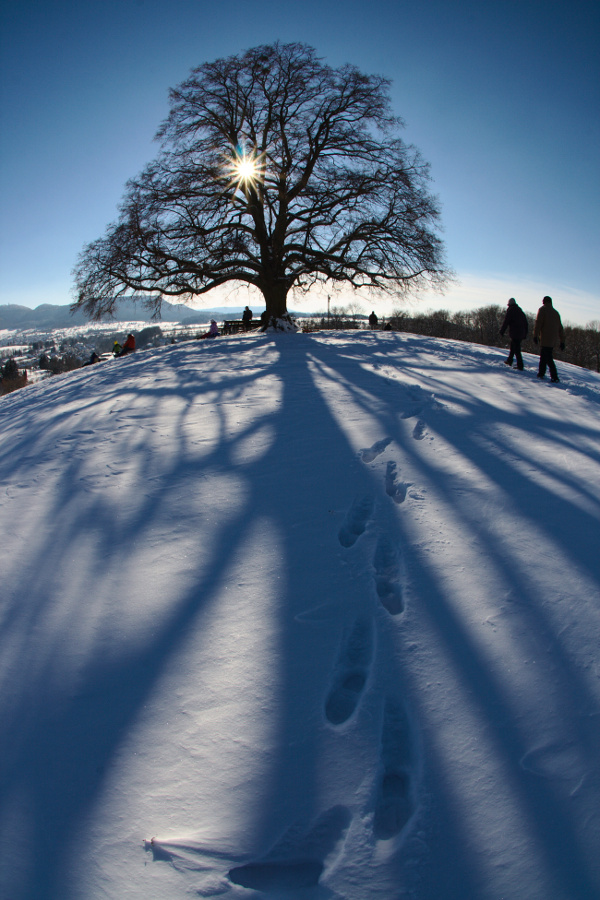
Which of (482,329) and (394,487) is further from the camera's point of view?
(482,329)

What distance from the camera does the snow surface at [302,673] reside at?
164 centimetres

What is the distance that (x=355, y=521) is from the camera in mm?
3531

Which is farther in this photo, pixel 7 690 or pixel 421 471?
pixel 421 471

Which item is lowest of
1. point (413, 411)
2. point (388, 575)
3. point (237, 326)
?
point (388, 575)

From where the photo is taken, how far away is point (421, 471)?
4148 mm

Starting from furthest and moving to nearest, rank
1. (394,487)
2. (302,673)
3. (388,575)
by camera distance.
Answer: (394,487) → (388,575) → (302,673)

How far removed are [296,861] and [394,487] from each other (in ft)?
8.75

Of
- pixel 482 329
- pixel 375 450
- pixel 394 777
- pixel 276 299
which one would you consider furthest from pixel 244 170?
pixel 482 329

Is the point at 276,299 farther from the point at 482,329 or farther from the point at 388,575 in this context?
the point at 482,329

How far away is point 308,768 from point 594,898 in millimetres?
982

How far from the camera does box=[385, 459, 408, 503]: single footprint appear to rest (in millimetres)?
3773

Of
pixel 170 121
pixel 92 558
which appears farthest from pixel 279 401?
pixel 170 121

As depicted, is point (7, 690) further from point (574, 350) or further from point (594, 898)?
point (574, 350)

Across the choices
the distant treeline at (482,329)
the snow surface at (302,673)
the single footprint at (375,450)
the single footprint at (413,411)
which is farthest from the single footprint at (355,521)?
the distant treeline at (482,329)
